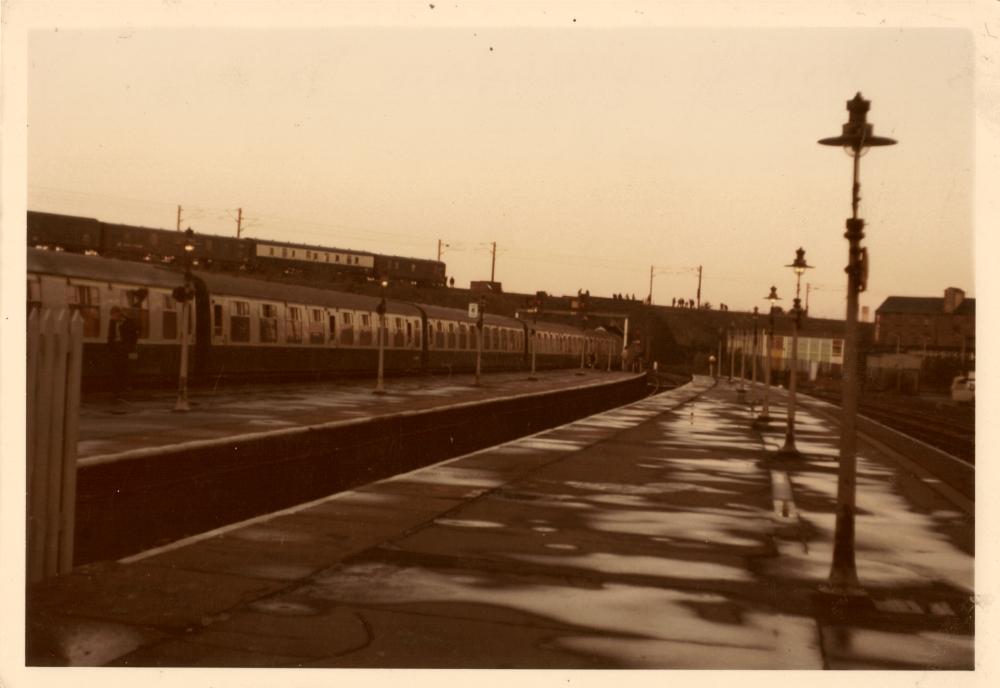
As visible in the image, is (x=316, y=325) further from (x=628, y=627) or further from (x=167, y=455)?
(x=628, y=627)

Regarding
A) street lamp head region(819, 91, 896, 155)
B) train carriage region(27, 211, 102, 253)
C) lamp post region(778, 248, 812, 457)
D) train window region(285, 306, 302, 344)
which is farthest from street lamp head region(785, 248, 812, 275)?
train carriage region(27, 211, 102, 253)

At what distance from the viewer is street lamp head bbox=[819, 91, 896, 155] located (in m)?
10.5

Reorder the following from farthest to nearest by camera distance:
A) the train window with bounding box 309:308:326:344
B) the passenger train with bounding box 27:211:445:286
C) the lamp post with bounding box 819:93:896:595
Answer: the passenger train with bounding box 27:211:445:286, the train window with bounding box 309:308:326:344, the lamp post with bounding box 819:93:896:595

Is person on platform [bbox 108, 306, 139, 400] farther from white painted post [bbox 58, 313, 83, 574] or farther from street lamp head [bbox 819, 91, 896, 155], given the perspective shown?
street lamp head [bbox 819, 91, 896, 155]

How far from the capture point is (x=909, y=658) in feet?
28.9

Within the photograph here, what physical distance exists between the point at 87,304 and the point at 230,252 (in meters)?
41.9

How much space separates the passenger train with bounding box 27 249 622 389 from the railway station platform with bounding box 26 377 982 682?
6349 millimetres

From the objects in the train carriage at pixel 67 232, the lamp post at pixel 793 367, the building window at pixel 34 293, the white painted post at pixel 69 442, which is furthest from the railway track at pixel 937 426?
the train carriage at pixel 67 232

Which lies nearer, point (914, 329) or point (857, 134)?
point (857, 134)

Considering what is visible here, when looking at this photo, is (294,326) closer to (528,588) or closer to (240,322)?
(240,322)

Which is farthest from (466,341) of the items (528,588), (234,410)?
(528,588)

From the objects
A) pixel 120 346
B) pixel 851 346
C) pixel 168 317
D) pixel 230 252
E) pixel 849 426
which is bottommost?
pixel 849 426

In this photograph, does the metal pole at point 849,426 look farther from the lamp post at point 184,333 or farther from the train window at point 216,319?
the train window at point 216,319

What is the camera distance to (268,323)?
127 ft
